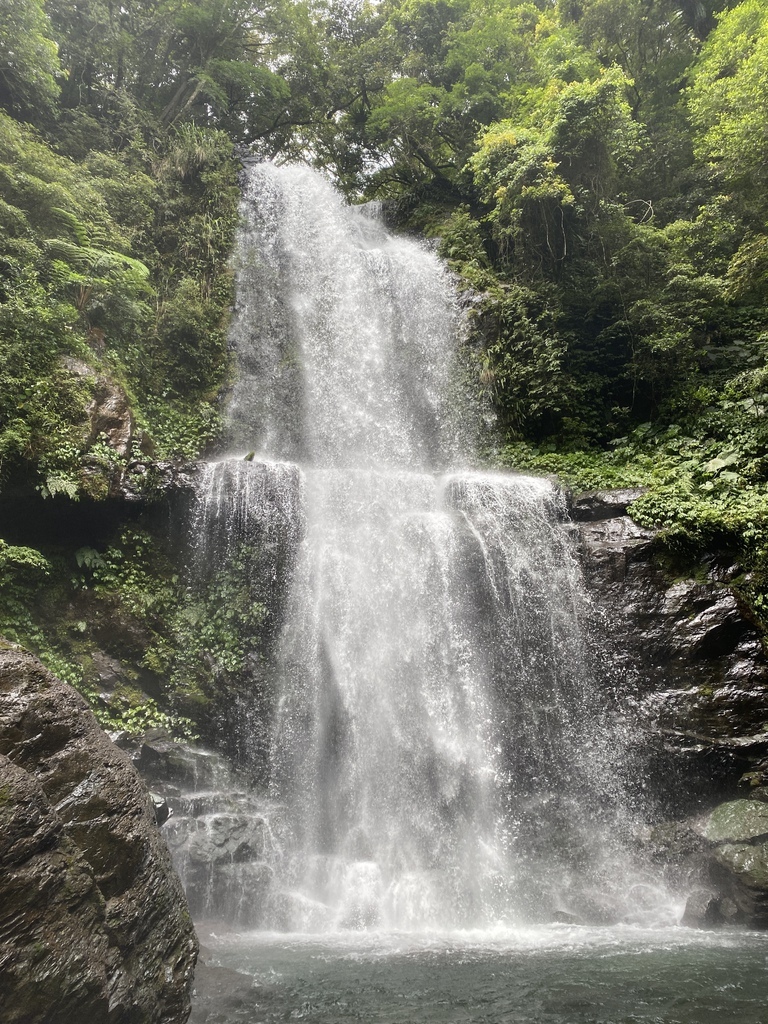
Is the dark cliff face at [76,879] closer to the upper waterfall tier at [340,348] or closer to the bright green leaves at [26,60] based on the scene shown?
the upper waterfall tier at [340,348]

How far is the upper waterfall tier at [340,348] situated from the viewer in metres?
12.8

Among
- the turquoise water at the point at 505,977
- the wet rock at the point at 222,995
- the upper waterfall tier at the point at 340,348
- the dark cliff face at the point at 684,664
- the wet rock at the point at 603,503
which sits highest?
the upper waterfall tier at the point at 340,348

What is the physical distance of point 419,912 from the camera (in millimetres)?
6805

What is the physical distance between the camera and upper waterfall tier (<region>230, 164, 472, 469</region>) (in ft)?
41.9

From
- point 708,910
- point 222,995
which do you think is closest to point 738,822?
point 708,910

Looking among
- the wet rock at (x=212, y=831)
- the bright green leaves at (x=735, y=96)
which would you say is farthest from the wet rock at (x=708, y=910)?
the bright green leaves at (x=735, y=96)

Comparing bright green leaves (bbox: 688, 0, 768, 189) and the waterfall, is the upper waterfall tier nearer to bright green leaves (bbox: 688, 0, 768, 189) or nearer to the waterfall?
the waterfall

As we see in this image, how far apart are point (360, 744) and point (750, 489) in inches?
303

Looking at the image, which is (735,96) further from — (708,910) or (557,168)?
(708,910)

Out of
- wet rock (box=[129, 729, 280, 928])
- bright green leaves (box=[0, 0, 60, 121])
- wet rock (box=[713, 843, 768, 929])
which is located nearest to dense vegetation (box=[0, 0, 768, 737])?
bright green leaves (box=[0, 0, 60, 121])

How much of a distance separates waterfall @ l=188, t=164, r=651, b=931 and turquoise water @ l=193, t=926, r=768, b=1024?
2.73ft

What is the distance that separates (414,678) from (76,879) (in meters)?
5.78

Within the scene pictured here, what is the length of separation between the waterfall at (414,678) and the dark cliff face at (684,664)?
593mm

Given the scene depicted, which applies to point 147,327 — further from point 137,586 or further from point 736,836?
point 736,836
